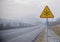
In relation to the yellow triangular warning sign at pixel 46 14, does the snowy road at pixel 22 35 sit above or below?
below

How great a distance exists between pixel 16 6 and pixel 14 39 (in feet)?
4.90

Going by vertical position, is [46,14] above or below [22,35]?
above

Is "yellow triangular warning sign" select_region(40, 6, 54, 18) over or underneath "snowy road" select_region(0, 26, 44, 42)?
over

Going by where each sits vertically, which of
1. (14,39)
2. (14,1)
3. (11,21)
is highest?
(14,1)

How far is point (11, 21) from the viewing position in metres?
13.0

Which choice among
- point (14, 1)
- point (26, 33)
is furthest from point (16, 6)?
point (26, 33)

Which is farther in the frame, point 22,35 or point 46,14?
point 22,35

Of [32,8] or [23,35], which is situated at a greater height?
[32,8]

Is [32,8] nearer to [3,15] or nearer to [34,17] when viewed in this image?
[34,17]

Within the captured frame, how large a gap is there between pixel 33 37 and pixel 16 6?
160 centimetres

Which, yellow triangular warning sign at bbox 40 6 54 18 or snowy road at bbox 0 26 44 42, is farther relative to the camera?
snowy road at bbox 0 26 44 42

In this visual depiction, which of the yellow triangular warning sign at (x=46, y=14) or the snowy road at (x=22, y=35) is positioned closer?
the yellow triangular warning sign at (x=46, y=14)

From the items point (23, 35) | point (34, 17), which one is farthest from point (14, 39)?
point (34, 17)

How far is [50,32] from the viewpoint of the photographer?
12.3 m
